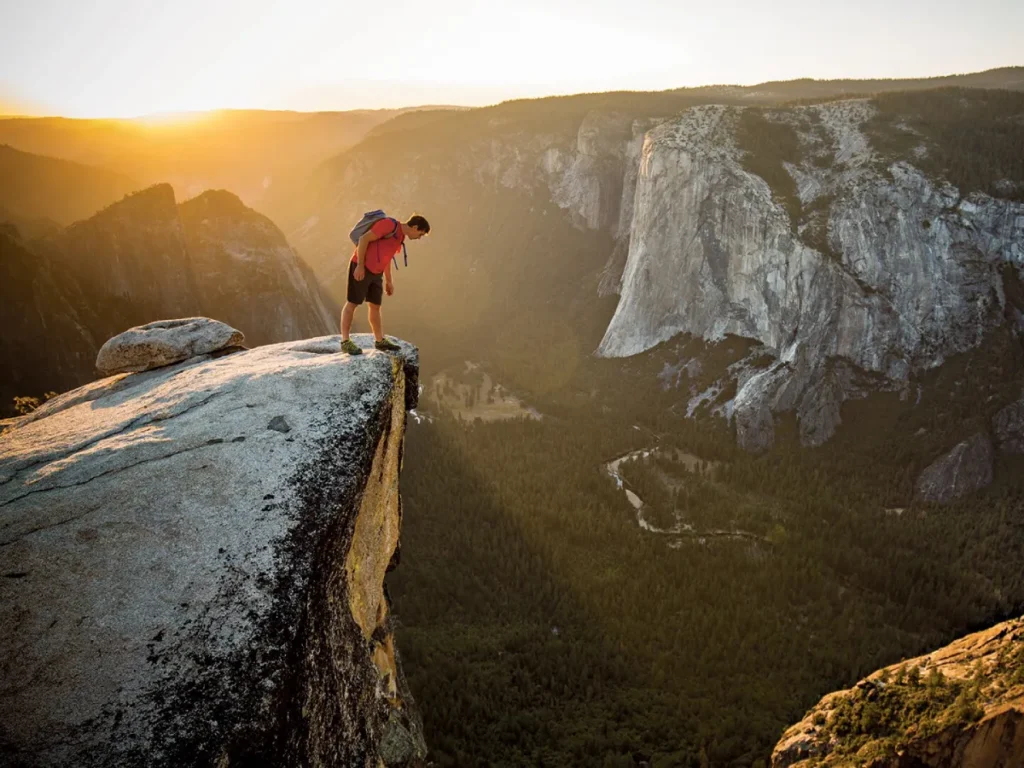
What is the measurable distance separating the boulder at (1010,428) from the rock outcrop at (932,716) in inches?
1241

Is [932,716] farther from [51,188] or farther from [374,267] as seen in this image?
[51,188]

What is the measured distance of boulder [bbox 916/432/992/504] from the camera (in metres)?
40.4

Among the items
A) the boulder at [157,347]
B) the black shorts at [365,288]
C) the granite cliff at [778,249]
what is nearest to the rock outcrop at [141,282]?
the boulder at [157,347]

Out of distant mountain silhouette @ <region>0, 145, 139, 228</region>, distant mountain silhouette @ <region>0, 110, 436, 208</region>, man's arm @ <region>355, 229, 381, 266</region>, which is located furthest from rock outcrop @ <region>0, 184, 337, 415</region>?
distant mountain silhouette @ <region>0, 110, 436, 208</region>

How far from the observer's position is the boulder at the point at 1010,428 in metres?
41.8

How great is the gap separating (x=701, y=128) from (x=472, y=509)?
47.4 metres

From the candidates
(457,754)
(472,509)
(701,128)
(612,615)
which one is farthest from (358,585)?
(701,128)

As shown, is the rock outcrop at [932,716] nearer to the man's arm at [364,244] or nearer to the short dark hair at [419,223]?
the short dark hair at [419,223]

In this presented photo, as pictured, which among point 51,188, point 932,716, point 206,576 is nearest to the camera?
point 206,576

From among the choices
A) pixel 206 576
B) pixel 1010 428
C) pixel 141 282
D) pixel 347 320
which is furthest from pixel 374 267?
pixel 1010 428

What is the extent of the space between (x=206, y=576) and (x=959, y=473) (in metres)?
46.1

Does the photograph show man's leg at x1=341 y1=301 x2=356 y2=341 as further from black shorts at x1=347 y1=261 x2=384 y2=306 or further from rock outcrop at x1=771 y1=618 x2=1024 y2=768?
rock outcrop at x1=771 y1=618 x2=1024 y2=768

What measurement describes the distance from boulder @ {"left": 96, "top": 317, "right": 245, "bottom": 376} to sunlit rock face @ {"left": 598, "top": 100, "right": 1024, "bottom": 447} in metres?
41.8

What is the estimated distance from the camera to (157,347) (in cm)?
1415
